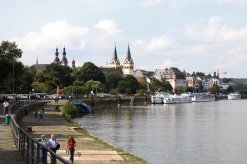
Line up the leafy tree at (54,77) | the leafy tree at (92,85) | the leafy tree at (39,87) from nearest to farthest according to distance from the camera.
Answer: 1. the leafy tree at (39,87)
2. the leafy tree at (54,77)
3. the leafy tree at (92,85)

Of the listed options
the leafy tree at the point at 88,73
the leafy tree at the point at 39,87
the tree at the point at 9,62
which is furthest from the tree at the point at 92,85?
the tree at the point at 9,62

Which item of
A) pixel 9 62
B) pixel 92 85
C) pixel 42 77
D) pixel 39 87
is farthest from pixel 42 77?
pixel 9 62

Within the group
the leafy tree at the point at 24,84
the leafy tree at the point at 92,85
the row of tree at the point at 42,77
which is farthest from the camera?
the leafy tree at the point at 92,85

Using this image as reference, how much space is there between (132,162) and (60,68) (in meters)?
148

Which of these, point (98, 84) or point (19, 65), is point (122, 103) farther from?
point (19, 65)

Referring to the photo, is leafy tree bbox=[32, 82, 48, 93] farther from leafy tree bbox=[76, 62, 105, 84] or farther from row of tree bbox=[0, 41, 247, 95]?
leafy tree bbox=[76, 62, 105, 84]

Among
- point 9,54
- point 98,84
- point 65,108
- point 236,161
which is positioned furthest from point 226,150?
point 98,84

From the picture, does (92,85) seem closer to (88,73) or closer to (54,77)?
(88,73)

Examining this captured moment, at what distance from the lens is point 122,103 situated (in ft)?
551

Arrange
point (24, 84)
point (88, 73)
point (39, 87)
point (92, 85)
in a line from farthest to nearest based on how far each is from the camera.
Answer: point (88, 73) < point (92, 85) < point (39, 87) < point (24, 84)

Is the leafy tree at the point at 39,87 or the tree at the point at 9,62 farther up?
the tree at the point at 9,62

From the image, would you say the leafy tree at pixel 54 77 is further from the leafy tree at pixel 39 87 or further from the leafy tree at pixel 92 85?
the leafy tree at pixel 92 85

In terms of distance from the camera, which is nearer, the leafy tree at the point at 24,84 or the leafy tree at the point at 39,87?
the leafy tree at the point at 24,84

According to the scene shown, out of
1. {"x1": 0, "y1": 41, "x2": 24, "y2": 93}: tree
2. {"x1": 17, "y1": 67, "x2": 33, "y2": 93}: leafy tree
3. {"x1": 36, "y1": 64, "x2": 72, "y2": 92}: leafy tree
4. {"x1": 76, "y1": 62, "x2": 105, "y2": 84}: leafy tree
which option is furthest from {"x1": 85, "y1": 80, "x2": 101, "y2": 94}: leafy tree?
{"x1": 0, "y1": 41, "x2": 24, "y2": 93}: tree
